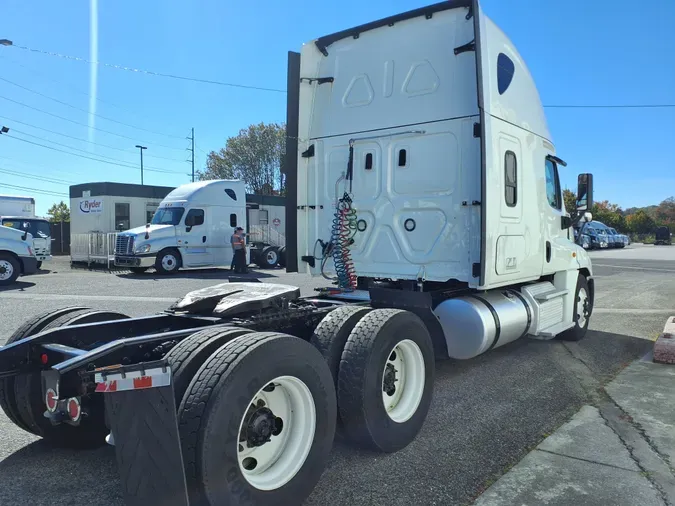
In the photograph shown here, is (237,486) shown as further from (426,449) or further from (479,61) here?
(479,61)

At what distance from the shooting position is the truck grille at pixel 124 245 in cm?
1754

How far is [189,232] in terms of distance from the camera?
18.3 m

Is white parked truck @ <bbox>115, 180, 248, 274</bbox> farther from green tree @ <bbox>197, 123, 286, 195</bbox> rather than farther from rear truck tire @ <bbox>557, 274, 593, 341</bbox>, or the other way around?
green tree @ <bbox>197, 123, 286, 195</bbox>

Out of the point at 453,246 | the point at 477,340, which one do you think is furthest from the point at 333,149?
the point at 477,340

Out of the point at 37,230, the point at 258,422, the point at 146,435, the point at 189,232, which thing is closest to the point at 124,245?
the point at 189,232

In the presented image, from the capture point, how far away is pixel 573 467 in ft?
11.8

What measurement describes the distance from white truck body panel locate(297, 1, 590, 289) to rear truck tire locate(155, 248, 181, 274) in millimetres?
12542

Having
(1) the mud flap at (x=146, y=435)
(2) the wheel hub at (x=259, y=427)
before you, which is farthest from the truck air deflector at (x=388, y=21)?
(1) the mud flap at (x=146, y=435)

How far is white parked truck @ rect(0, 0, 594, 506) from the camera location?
101 inches

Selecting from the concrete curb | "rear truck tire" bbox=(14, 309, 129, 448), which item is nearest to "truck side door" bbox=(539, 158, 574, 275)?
the concrete curb

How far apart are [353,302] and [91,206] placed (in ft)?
74.8

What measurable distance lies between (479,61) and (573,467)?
3.57m

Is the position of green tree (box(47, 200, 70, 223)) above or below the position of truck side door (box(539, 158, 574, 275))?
above

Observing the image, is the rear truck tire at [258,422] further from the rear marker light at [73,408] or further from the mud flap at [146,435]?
the rear marker light at [73,408]
